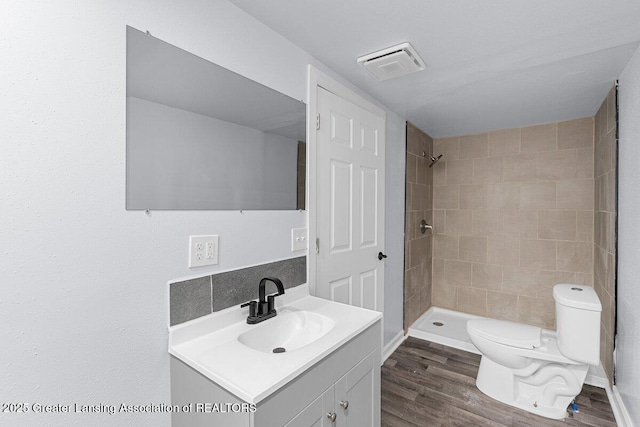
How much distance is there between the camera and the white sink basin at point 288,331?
131cm

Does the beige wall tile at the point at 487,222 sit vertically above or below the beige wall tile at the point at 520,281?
above

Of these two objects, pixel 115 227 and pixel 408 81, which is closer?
pixel 115 227

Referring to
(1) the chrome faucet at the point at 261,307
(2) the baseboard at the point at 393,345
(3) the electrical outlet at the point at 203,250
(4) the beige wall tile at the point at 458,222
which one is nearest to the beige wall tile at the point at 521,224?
(4) the beige wall tile at the point at 458,222

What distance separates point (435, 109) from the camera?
264 cm

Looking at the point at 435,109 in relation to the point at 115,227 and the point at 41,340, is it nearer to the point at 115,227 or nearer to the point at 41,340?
the point at 115,227

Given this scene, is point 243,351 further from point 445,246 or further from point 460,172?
point 460,172

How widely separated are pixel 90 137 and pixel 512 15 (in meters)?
1.76

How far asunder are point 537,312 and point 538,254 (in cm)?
58

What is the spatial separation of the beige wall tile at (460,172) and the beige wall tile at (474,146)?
68 millimetres

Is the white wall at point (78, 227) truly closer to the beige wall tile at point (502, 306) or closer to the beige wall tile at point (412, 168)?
the beige wall tile at point (412, 168)

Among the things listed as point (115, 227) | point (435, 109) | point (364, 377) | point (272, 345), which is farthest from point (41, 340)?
point (435, 109)

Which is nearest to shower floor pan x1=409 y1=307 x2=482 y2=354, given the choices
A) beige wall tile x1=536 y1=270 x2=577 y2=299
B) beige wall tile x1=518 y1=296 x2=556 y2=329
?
beige wall tile x1=518 y1=296 x2=556 y2=329

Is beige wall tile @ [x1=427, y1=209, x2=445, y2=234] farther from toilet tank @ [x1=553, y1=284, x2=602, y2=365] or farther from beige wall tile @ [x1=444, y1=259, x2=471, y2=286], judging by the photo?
toilet tank @ [x1=553, y1=284, x2=602, y2=365]

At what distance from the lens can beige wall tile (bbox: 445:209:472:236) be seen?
346 centimetres
